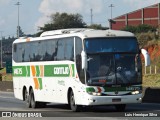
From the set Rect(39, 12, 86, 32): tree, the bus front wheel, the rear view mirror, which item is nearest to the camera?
the rear view mirror

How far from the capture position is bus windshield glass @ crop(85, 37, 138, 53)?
75.6 feet

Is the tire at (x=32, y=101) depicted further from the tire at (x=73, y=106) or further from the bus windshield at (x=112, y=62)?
A: the bus windshield at (x=112, y=62)

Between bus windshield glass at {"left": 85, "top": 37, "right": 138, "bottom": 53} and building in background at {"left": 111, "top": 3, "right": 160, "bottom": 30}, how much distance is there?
9422 cm

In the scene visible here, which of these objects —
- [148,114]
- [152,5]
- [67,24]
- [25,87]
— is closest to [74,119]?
[148,114]

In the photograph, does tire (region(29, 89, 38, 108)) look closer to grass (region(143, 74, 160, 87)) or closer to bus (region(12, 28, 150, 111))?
bus (region(12, 28, 150, 111))

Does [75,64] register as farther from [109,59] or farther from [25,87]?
[25,87]

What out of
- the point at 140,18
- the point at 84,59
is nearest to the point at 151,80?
the point at 84,59

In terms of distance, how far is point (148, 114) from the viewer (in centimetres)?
2156

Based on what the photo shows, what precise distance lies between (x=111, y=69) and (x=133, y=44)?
1.49 m

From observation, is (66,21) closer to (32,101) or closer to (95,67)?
(32,101)

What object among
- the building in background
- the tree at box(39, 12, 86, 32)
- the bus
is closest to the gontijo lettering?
the bus

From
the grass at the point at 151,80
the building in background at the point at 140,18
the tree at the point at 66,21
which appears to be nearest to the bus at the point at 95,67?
the grass at the point at 151,80

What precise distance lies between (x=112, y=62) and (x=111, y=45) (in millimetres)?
728

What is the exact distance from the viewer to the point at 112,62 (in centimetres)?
2297
